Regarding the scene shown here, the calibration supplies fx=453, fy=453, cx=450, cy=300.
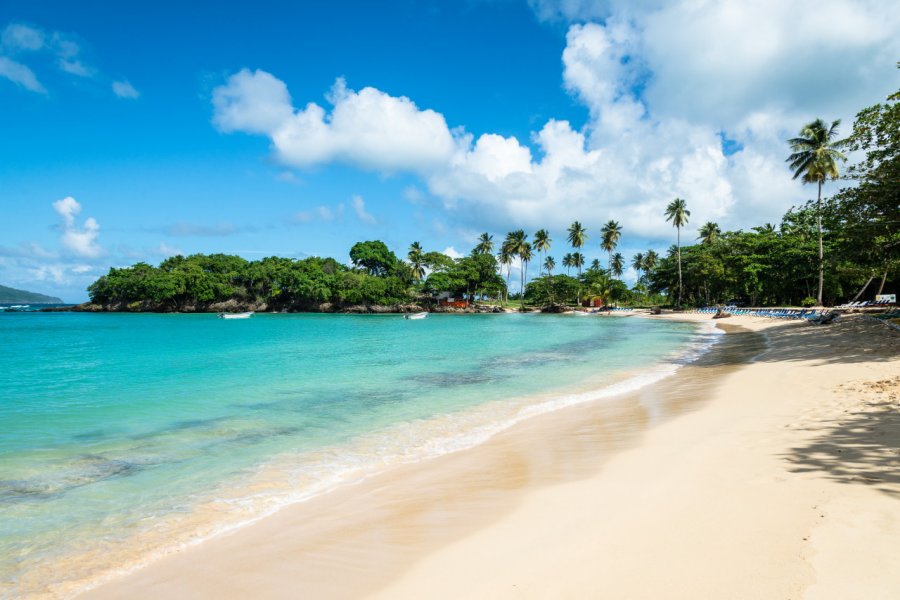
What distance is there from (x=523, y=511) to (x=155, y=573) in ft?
12.7

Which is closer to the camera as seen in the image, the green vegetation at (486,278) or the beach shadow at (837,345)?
the beach shadow at (837,345)

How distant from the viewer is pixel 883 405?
8.72 metres

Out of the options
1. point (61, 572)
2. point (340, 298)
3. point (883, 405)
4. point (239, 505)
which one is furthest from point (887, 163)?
point (340, 298)

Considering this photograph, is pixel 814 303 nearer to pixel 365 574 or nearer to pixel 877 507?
pixel 877 507

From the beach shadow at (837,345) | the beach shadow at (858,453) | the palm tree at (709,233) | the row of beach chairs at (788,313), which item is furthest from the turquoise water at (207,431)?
the palm tree at (709,233)

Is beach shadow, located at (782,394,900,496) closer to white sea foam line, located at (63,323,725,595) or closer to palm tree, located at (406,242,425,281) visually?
white sea foam line, located at (63,323,725,595)

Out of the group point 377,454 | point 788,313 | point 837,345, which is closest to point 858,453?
point 377,454

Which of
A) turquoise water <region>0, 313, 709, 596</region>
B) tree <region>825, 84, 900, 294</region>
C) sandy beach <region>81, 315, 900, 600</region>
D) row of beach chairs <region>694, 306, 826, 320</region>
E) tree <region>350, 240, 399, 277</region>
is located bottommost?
turquoise water <region>0, 313, 709, 596</region>

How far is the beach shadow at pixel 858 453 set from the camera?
521 cm

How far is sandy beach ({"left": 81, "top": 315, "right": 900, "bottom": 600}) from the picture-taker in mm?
3594

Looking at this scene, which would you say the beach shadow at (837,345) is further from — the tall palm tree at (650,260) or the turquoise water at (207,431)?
the tall palm tree at (650,260)

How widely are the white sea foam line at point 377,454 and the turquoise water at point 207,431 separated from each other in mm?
39

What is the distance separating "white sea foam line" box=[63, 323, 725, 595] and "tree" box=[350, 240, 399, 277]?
104m

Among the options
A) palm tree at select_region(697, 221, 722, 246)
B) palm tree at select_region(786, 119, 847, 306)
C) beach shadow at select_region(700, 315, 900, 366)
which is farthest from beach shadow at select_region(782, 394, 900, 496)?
palm tree at select_region(697, 221, 722, 246)
